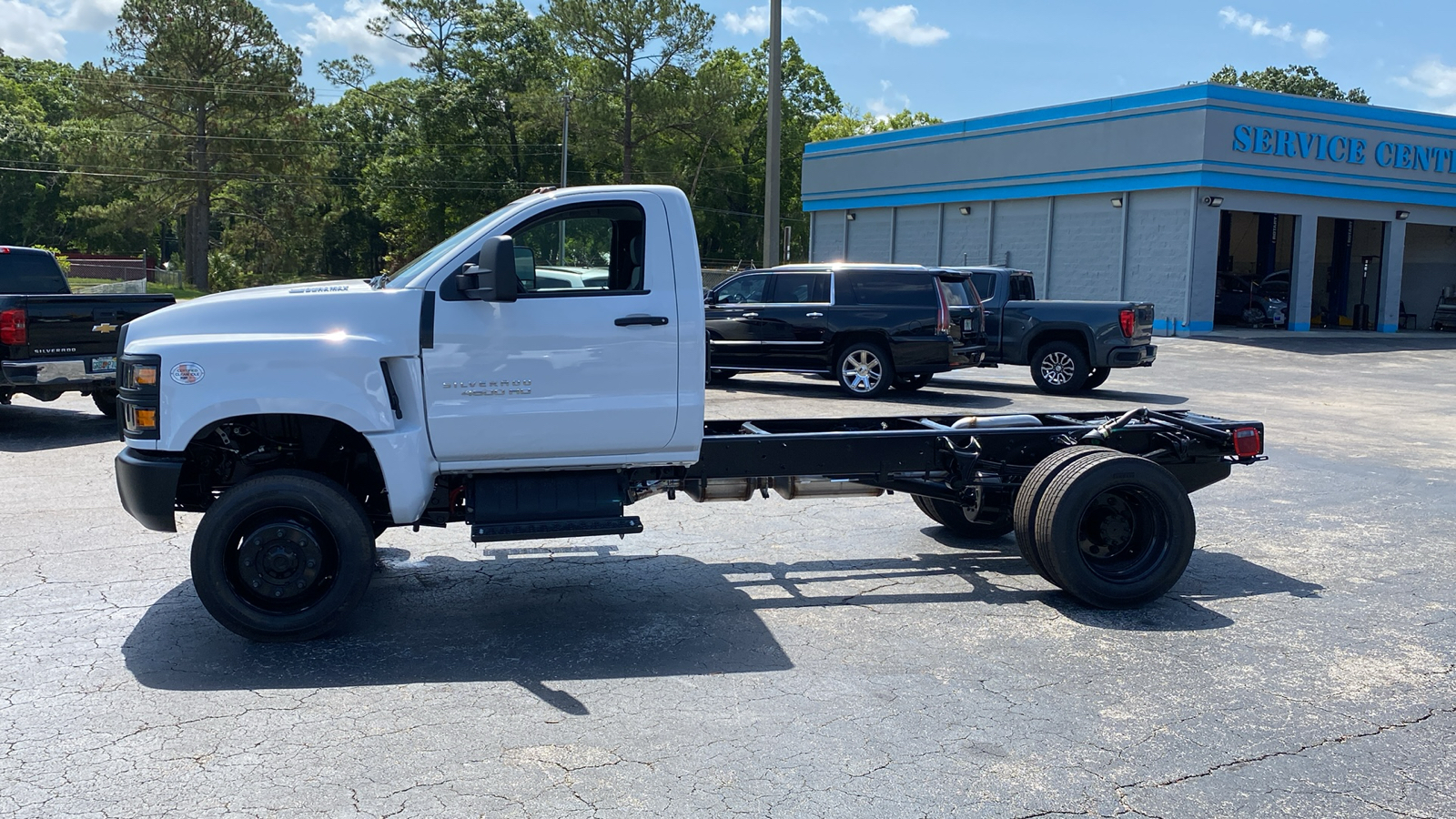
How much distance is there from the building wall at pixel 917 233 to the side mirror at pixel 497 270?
34688 millimetres

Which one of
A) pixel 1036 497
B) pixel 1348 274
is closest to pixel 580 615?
pixel 1036 497

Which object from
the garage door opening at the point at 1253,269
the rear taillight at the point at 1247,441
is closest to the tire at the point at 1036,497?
the rear taillight at the point at 1247,441

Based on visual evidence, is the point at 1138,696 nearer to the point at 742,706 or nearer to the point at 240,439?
the point at 742,706

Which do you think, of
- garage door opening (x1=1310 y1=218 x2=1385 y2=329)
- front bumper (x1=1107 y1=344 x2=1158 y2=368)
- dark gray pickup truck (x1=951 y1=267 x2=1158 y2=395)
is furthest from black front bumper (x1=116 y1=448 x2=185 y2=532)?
garage door opening (x1=1310 y1=218 x2=1385 y2=329)

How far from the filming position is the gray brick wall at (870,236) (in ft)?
137

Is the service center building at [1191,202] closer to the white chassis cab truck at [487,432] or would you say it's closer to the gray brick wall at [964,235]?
the gray brick wall at [964,235]

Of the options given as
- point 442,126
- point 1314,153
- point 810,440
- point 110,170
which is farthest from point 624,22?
point 810,440

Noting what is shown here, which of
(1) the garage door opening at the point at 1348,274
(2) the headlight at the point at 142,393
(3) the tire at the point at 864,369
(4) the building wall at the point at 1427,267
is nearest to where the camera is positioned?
(2) the headlight at the point at 142,393

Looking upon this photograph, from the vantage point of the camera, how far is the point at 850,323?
1658cm

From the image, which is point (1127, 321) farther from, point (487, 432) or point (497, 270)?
point (497, 270)

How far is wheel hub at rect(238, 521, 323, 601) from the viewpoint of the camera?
5613 mm

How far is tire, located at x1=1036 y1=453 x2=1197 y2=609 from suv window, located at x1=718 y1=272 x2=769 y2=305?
11.1 metres

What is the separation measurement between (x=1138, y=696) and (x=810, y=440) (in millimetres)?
2277

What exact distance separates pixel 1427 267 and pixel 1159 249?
13.3 meters
